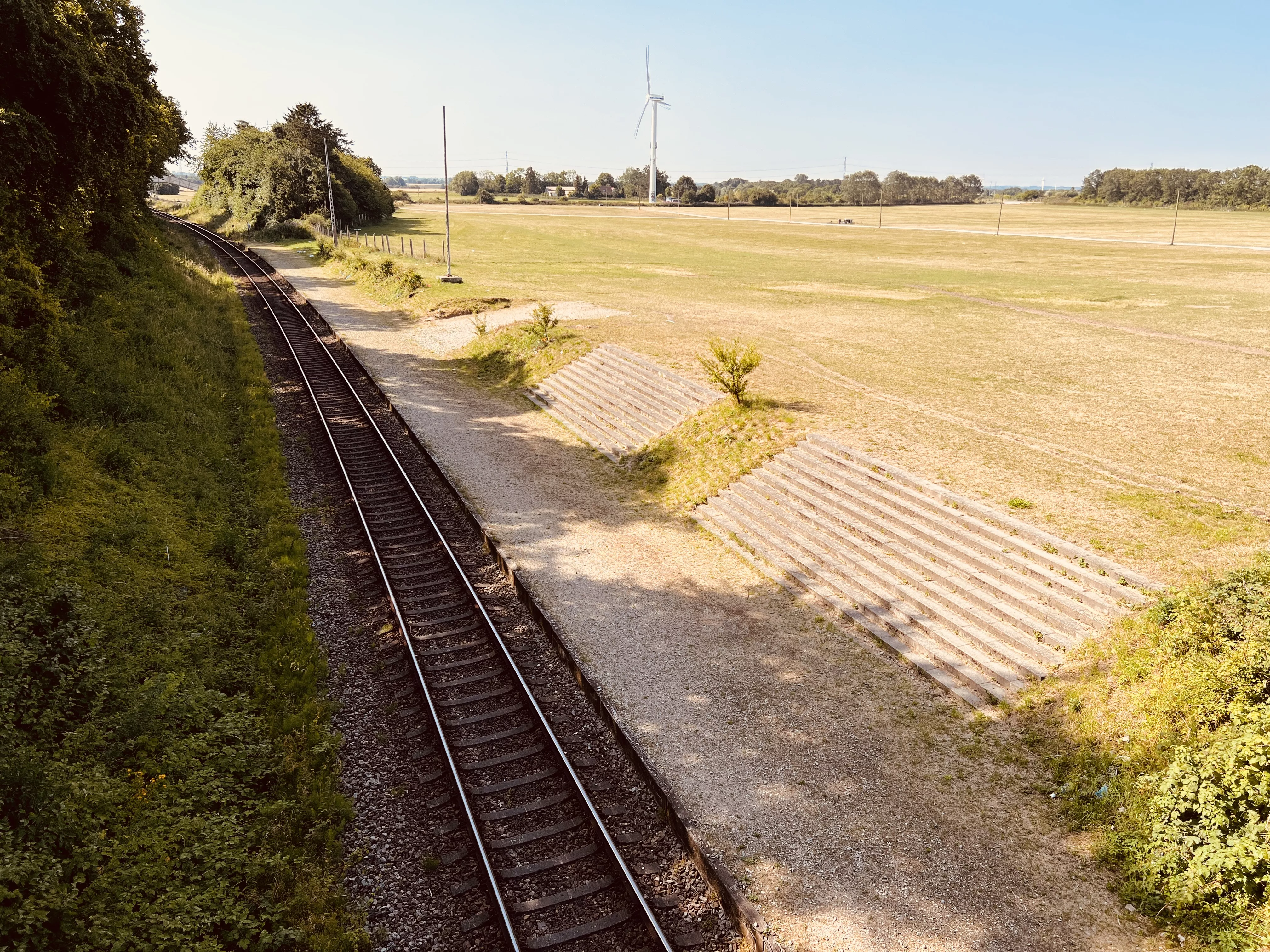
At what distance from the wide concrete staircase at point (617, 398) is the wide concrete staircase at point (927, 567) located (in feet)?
16.4

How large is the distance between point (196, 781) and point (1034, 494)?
1585 cm

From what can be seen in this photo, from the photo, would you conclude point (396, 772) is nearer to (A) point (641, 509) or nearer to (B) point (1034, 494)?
(A) point (641, 509)

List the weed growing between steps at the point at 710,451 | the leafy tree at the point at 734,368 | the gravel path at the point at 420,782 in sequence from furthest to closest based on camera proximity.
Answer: the leafy tree at the point at 734,368, the weed growing between steps at the point at 710,451, the gravel path at the point at 420,782

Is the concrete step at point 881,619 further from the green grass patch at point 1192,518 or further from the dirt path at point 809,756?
the green grass patch at point 1192,518

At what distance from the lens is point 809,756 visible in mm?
10500

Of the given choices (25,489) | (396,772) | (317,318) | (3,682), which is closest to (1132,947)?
(396,772)

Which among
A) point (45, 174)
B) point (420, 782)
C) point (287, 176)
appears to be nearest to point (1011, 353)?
point (420, 782)

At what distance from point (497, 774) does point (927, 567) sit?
902 centimetres

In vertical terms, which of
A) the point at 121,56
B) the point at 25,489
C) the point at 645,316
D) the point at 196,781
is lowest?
the point at 196,781

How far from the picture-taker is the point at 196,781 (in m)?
8.98

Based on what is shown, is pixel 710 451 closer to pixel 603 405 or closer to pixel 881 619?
pixel 603 405

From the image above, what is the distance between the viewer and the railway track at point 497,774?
8.04 m

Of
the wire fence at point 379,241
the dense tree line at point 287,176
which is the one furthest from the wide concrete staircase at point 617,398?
the dense tree line at point 287,176

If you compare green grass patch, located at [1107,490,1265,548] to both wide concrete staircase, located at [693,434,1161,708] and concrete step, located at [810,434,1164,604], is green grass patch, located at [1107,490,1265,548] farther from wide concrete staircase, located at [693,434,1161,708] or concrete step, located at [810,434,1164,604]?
wide concrete staircase, located at [693,434,1161,708]
